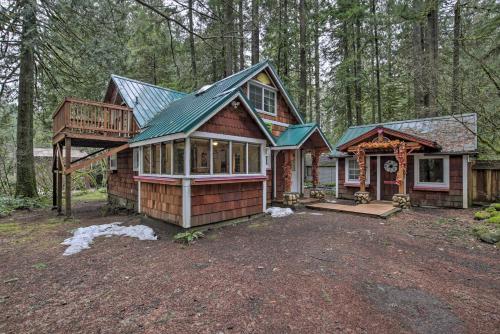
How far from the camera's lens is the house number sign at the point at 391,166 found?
35.4 feet

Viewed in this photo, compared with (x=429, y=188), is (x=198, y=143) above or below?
above

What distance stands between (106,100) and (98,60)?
426cm

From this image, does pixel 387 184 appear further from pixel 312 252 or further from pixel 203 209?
pixel 203 209

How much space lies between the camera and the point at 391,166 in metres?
10.9

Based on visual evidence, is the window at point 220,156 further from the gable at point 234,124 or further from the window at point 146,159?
the window at point 146,159

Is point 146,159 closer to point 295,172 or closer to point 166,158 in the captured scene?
point 166,158

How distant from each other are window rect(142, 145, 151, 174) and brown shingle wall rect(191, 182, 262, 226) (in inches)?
86.7

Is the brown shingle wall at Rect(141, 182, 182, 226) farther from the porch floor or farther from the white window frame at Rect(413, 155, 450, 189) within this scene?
the white window frame at Rect(413, 155, 450, 189)

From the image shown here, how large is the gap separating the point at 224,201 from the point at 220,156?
1292mm

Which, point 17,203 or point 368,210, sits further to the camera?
point 17,203

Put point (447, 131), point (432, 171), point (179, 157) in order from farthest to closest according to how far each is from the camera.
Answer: point (432, 171) → point (447, 131) → point (179, 157)

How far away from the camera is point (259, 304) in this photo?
9.87 feet

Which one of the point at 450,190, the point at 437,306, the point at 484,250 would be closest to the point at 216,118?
the point at 437,306

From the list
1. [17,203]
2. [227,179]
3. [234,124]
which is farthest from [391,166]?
[17,203]
